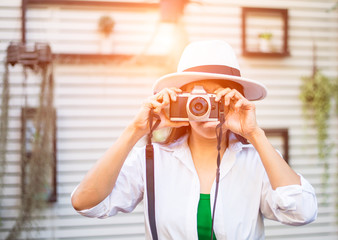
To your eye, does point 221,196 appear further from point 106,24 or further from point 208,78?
point 106,24

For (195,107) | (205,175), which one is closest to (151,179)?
(205,175)

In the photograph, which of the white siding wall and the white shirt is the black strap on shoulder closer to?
the white shirt

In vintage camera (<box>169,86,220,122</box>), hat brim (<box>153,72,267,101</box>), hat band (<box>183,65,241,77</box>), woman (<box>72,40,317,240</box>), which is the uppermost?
hat band (<box>183,65,241,77</box>)

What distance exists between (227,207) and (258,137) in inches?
13.3

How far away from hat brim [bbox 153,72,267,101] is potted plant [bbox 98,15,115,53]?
224 centimetres

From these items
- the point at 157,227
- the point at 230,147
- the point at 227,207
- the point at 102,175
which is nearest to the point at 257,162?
the point at 230,147

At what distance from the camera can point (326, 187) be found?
163 inches

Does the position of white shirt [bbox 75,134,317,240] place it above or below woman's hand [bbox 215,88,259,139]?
below

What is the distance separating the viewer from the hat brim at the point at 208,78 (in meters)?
1.43

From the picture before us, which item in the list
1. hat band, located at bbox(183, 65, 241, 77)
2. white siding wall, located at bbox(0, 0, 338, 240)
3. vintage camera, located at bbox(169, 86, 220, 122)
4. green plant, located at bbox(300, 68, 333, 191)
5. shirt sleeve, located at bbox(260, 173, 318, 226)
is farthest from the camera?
green plant, located at bbox(300, 68, 333, 191)

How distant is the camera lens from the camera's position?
138cm

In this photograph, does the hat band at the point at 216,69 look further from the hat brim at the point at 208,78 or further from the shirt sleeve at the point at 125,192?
the shirt sleeve at the point at 125,192

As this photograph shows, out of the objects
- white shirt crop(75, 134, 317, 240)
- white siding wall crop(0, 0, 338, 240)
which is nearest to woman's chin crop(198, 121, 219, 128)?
white shirt crop(75, 134, 317, 240)

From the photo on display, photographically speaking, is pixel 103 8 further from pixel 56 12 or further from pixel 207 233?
pixel 207 233
